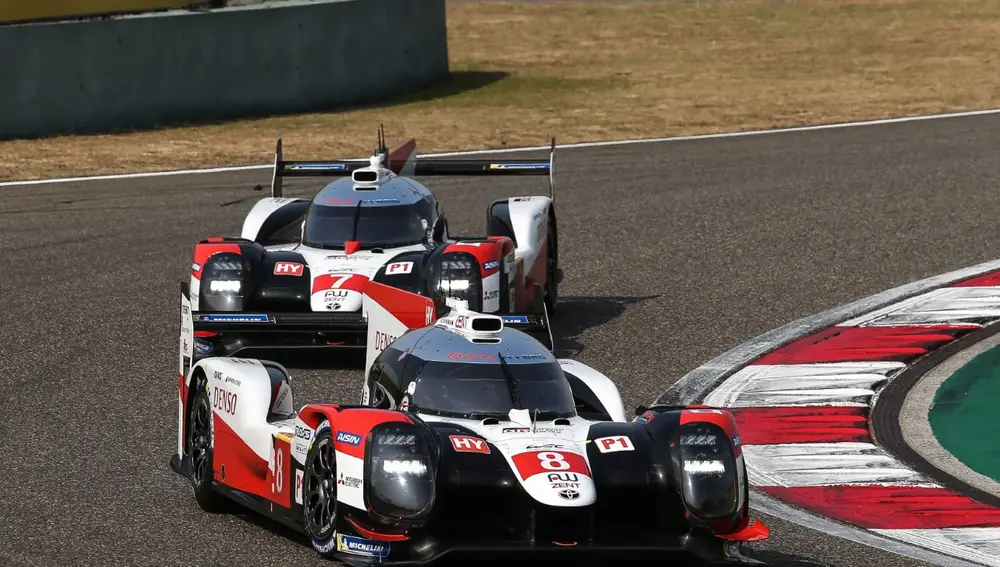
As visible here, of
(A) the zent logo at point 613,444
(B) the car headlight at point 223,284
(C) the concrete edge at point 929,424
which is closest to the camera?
(A) the zent logo at point 613,444

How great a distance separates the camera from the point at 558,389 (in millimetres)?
8750

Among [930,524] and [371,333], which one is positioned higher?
[371,333]

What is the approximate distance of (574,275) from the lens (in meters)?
16.9

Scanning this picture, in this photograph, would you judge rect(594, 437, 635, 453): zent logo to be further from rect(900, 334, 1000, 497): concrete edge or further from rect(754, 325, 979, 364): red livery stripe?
rect(754, 325, 979, 364): red livery stripe

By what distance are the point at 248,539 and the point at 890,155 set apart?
1671 cm

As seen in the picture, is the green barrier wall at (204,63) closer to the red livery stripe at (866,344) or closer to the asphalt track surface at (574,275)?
the asphalt track surface at (574,275)

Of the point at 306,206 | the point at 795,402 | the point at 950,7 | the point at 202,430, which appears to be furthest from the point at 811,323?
the point at 950,7

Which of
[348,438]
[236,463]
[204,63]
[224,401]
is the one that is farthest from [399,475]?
[204,63]

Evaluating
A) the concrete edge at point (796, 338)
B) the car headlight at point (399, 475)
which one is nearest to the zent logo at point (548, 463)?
the car headlight at point (399, 475)

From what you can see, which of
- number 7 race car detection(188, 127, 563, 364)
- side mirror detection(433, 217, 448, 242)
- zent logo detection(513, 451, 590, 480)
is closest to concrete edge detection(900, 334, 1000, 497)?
number 7 race car detection(188, 127, 563, 364)

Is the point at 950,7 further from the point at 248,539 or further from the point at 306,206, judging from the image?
the point at 248,539

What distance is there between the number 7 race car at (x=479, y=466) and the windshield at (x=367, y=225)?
202 inches

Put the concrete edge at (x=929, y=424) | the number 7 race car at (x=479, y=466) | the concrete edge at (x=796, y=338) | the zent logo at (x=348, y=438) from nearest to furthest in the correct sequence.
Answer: the number 7 race car at (x=479, y=466) < the zent logo at (x=348, y=438) < the concrete edge at (x=796, y=338) < the concrete edge at (x=929, y=424)

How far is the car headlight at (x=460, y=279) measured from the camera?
13047 mm
